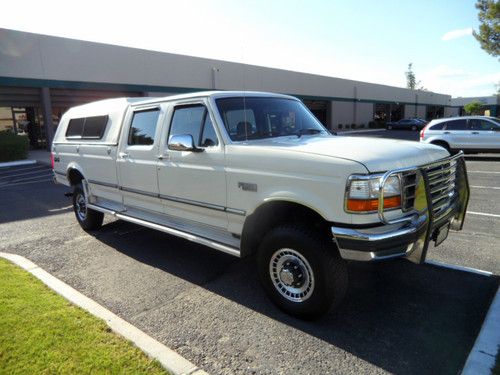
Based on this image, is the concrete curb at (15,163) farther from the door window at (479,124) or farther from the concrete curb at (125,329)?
the door window at (479,124)

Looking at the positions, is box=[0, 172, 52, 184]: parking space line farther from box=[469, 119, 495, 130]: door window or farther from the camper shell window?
box=[469, 119, 495, 130]: door window

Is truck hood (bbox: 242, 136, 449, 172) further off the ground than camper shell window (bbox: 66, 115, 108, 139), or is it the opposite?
camper shell window (bbox: 66, 115, 108, 139)

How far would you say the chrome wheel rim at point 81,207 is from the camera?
6789 mm

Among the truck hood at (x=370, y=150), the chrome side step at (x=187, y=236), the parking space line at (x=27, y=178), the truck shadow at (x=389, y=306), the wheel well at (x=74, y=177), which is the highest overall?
the truck hood at (x=370, y=150)

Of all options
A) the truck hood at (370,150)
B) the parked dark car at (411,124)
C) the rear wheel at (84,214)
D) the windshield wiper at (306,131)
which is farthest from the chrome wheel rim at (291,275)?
the parked dark car at (411,124)

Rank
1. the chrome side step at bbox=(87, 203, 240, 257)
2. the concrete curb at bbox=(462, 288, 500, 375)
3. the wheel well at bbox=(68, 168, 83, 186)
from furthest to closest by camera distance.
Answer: the wheel well at bbox=(68, 168, 83, 186)
the chrome side step at bbox=(87, 203, 240, 257)
the concrete curb at bbox=(462, 288, 500, 375)

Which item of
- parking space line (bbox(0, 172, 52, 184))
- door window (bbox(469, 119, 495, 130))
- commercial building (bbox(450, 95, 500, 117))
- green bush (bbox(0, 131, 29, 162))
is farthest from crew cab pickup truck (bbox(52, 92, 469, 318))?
commercial building (bbox(450, 95, 500, 117))

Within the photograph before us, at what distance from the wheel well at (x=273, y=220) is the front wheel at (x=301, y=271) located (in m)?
0.17

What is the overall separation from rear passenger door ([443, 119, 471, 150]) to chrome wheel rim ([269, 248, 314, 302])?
14.5 metres

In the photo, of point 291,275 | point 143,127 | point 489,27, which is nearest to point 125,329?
point 291,275

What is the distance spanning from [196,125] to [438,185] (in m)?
2.69

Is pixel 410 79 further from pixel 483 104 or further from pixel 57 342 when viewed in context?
pixel 57 342

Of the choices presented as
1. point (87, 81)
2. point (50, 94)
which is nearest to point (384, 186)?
point (87, 81)

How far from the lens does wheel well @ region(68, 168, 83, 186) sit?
699cm
